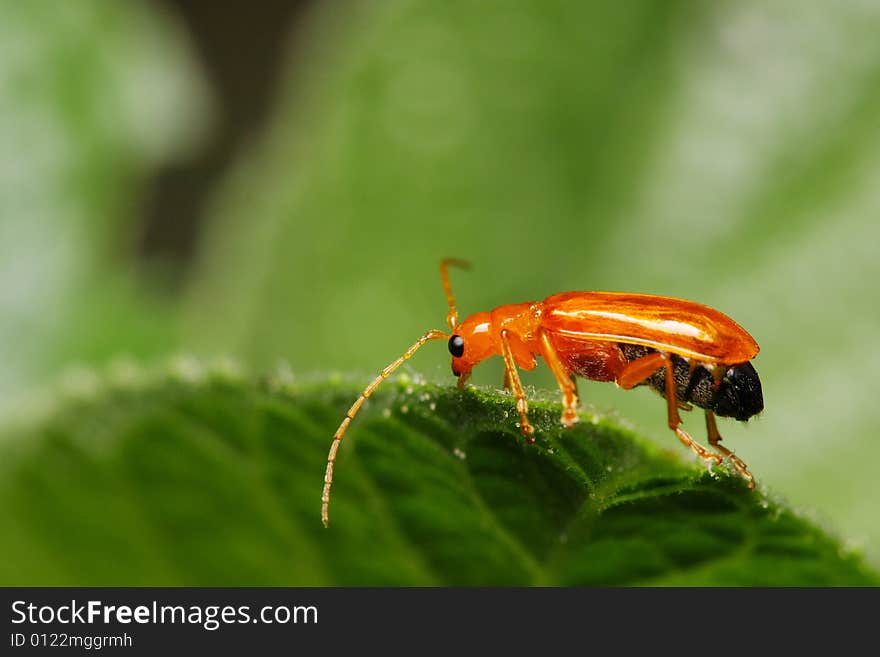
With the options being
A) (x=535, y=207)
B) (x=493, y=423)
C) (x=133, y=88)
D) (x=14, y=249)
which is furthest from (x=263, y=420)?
(x=133, y=88)

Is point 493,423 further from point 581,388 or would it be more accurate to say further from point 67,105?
point 67,105

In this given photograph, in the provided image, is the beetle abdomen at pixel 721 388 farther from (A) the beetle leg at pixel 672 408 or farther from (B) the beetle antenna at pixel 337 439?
(B) the beetle antenna at pixel 337 439

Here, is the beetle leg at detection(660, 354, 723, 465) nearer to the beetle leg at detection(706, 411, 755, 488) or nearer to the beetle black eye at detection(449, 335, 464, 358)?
the beetle leg at detection(706, 411, 755, 488)

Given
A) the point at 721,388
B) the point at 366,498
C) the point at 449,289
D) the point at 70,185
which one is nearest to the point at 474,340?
the point at 449,289

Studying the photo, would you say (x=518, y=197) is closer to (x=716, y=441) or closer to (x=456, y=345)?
(x=456, y=345)

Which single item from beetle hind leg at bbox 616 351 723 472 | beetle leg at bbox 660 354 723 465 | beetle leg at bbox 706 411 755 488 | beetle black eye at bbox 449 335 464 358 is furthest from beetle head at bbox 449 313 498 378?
beetle leg at bbox 706 411 755 488

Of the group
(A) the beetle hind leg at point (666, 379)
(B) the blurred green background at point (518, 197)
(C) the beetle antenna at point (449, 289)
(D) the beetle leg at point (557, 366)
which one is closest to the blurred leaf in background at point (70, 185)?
(B) the blurred green background at point (518, 197)
